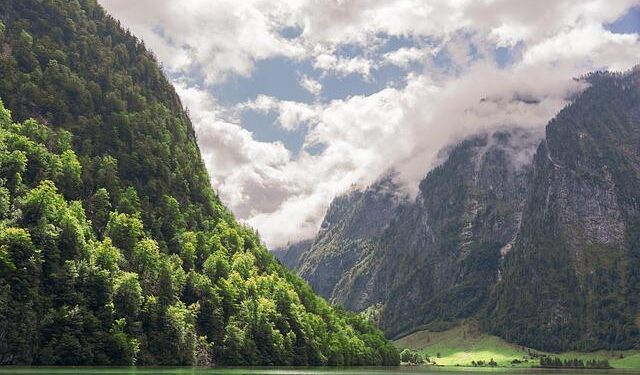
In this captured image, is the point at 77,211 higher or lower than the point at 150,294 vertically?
higher

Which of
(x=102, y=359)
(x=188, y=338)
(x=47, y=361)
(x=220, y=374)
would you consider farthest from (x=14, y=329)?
(x=188, y=338)

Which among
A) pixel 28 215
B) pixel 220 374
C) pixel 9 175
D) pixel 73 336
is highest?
Result: pixel 9 175

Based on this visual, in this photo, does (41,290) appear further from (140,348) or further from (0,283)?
(140,348)

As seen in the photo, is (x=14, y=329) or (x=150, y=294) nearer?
(x=14, y=329)

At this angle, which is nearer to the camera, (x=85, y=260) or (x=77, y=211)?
(x=85, y=260)

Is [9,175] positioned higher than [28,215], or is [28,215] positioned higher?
[9,175]

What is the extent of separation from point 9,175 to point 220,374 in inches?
→ 3456

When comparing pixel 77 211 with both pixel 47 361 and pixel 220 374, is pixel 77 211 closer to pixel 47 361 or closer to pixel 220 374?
pixel 47 361

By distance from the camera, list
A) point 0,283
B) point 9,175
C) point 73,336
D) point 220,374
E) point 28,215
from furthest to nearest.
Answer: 1. point 9,175
2. point 28,215
3. point 73,336
4. point 0,283
5. point 220,374

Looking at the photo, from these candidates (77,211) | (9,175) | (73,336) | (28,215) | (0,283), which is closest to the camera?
(0,283)

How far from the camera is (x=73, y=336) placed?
499 ft

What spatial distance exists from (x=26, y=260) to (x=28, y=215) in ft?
54.2

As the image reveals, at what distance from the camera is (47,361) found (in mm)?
145250

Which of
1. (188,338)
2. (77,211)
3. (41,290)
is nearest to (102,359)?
(41,290)
